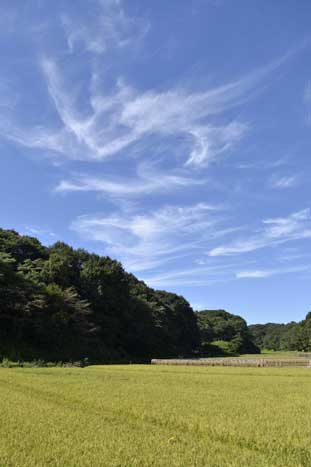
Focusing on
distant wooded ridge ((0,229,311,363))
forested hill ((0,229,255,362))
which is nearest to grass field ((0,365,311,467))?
distant wooded ridge ((0,229,311,363))

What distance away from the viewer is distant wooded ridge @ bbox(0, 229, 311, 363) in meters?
46.0

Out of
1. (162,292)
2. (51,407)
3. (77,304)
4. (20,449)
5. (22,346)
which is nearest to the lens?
(20,449)

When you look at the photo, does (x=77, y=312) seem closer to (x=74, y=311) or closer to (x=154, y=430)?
(x=74, y=311)

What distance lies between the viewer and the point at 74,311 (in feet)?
168

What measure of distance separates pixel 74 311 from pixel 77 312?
0.42 meters

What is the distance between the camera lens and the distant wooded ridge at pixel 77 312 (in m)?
46.0

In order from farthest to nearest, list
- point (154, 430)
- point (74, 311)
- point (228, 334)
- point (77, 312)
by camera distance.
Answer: point (228, 334) < point (77, 312) < point (74, 311) < point (154, 430)

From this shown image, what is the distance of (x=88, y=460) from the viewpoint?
Answer: 21.7 feet

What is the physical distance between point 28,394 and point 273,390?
30.0 ft

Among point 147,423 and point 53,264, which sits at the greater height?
Answer: point 53,264

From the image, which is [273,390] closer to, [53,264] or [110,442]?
[110,442]

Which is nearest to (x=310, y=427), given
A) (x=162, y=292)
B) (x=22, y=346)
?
(x=22, y=346)


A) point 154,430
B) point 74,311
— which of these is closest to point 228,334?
point 74,311

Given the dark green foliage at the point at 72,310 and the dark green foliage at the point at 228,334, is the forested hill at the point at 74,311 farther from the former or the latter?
the dark green foliage at the point at 228,334
